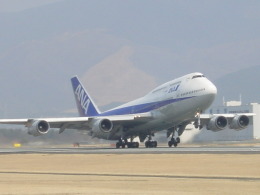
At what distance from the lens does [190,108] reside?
2675 inches

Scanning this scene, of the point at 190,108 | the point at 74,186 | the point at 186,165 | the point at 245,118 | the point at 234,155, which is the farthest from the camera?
the point at 245,118

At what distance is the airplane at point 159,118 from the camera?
224 ft

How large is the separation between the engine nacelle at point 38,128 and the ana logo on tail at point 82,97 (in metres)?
15.1

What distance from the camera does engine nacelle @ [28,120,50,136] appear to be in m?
68.4

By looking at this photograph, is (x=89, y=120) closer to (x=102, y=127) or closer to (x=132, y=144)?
(x=102, y=127)

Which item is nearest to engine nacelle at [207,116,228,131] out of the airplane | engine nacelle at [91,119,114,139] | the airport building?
the airplane

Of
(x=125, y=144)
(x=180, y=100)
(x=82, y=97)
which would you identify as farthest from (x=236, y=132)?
(x=180, y=100)

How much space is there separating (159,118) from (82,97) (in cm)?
1687

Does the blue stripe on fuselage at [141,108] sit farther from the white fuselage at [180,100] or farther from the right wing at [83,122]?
the right wing at [83,122]

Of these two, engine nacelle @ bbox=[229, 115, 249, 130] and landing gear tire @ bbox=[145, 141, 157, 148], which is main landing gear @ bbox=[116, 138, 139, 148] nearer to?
landing gear tire @ bbox=[145, 141, 157, 148]

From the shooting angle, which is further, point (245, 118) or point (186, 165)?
point (245, 118)

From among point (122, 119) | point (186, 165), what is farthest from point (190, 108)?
point (186, 165)

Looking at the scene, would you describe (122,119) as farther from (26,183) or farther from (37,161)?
(26,183)

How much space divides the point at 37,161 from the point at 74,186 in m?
18.1
